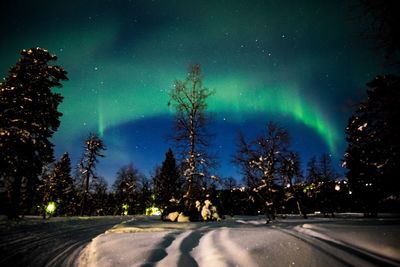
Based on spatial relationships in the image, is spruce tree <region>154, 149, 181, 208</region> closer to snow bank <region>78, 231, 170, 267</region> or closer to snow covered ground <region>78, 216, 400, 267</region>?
snow bank <region>78, 231, 170, 267</region>

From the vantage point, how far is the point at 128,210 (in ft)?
192

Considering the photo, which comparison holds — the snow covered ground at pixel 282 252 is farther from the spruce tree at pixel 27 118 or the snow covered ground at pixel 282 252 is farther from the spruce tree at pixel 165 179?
the spruce tree at pixel 165 179

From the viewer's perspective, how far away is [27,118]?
74.9 feet

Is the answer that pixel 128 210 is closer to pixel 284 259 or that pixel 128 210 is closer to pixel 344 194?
pixel 344 194

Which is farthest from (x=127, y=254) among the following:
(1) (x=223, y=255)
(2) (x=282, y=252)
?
(2) (x=282, y=252)

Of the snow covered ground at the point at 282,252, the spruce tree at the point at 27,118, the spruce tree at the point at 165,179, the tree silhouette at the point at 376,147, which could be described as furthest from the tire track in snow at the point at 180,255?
the spruce tree at the point at 165,179

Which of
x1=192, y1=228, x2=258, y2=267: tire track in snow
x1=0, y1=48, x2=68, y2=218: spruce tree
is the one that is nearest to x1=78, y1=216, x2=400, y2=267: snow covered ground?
x1=192, y1=228, x2=258, y2=267: tire track in snow

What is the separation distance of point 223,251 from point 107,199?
221ft

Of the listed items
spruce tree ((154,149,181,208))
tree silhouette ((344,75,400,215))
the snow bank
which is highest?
spruce tree ((154,149,181,208))

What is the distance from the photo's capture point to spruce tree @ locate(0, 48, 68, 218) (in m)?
21.1

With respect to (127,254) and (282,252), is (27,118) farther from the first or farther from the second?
(282,252)

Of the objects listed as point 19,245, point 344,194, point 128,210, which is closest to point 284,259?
point 19,245

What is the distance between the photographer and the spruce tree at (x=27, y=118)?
21062mm

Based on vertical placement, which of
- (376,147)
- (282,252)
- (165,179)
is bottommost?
(282,252)
